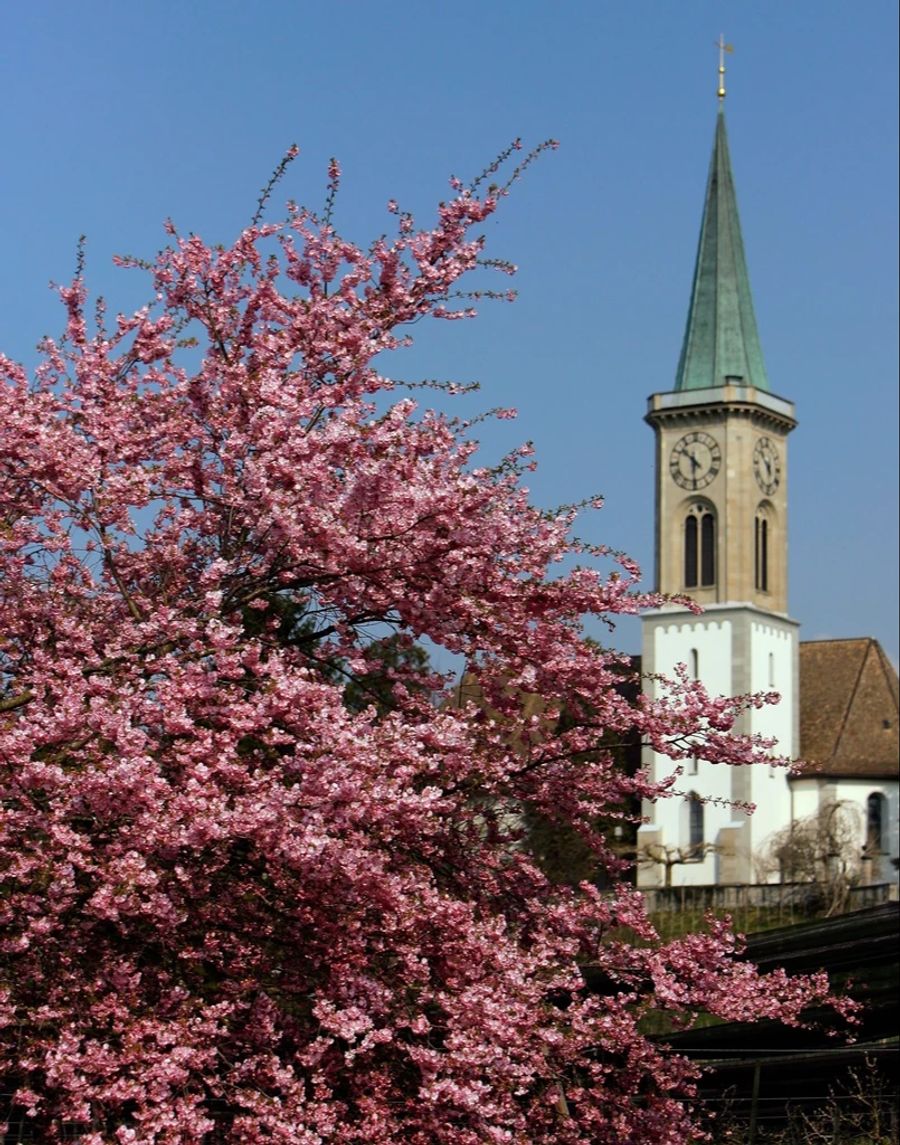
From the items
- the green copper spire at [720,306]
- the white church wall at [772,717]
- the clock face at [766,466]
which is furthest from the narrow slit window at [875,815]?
the green copper spire at [720,306]

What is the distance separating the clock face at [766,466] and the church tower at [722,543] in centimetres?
3

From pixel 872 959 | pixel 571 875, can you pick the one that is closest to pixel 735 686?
pixel 571 875

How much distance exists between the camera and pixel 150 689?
9461 mm

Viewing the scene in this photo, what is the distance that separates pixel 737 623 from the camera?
6744 cm

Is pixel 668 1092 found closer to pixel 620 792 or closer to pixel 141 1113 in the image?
pixel 620 792

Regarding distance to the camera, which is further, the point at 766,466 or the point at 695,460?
the point at 766,466

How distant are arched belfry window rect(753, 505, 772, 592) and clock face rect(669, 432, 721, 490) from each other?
2.15 metres

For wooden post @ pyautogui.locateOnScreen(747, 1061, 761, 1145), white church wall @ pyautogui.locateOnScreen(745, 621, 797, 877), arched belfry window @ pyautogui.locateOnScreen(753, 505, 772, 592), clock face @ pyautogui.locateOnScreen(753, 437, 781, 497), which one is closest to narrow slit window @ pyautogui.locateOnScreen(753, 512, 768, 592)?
arched belfry window @ pyautogui.locateOnScreen(753, 505, 772, 592)

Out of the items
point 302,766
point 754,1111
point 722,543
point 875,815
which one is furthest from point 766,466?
point 302,766

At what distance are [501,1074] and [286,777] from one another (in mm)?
1750

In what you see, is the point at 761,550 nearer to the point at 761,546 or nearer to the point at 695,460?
the point at 761,546

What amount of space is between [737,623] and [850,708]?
4.71 metres

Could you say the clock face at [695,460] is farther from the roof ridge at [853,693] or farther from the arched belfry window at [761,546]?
the roof ridge at [853,693]

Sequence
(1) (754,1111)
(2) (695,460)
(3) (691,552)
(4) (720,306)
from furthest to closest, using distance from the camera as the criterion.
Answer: (4) (720,306), (2) (695,460), (3) (691,552), (1) (754,1111)
